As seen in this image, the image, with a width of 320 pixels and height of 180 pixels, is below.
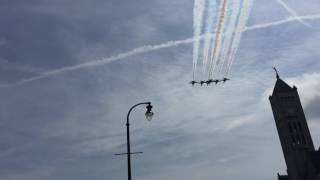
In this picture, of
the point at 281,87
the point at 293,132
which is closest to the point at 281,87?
the point at 281,87

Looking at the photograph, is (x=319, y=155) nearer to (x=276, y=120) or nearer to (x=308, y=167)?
(x=308, y=167)

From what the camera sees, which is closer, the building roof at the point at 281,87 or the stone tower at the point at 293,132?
the stone tower at the point at 293,132

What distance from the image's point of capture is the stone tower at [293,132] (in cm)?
8306

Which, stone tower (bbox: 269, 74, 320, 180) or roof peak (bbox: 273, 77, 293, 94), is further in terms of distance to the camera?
roof peak (bbox: 273, 77, 293, 94)

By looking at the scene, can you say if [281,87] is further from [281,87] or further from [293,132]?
[293,132]

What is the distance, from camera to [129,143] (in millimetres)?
21188

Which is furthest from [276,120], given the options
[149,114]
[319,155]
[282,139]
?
[149,114]

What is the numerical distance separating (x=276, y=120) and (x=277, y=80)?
35.0 feet

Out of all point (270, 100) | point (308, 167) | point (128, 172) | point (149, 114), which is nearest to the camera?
point (128, 172)

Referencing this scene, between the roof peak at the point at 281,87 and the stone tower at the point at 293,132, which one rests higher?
the roof peak at the point at 281,87

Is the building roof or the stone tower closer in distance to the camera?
the stone tower

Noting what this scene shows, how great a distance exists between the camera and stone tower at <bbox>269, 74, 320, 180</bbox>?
273ft

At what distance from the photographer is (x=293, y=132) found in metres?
86.1

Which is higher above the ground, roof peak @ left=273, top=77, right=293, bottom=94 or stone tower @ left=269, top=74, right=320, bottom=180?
roof peak @ left=273, top=77, right=293, bottom=94
